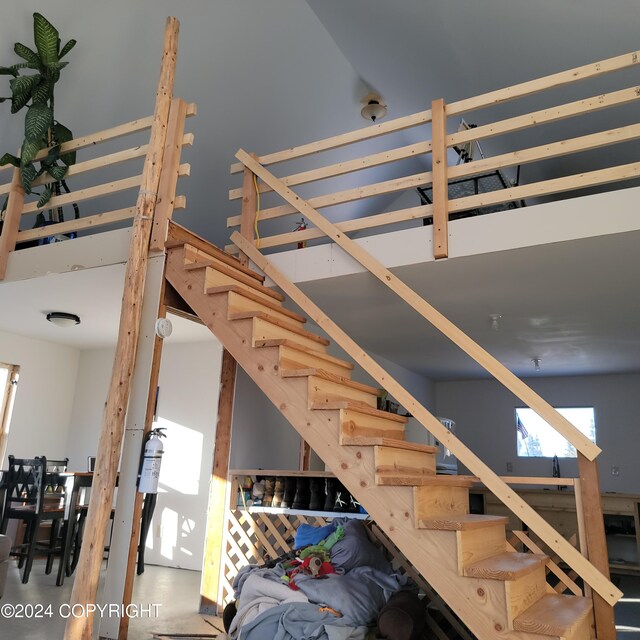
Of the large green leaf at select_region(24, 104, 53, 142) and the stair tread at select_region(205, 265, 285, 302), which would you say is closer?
the stair tread at select_region(205, 265, 285, 302)

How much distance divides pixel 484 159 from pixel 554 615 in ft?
8.07

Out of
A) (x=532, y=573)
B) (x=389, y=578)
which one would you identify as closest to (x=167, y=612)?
(x=389, y=578)

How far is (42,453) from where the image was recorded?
20.2 feet

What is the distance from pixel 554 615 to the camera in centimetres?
220

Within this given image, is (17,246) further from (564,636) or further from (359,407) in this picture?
(564,636)

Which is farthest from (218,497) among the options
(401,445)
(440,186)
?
(440,186)

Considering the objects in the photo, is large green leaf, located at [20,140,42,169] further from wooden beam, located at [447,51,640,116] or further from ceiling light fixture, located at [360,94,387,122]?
ceiling light fixture, located at [360,94,387,122]

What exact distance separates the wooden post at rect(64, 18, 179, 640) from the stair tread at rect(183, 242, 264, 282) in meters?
0.29

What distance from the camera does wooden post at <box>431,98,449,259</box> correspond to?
3285 millimetres

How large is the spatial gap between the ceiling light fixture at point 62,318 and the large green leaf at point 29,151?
140cm

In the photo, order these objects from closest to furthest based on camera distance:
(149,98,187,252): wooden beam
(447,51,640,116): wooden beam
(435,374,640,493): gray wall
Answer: (447,51,640,116): wooden beam → (149,98,187,252): wooden beam → (435,374,640,493): gray wall

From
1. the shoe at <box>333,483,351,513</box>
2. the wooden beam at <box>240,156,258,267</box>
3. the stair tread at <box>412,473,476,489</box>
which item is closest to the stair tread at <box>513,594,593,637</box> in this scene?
the stair tread at <box>412,473,476,489</box>

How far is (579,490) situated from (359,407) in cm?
113

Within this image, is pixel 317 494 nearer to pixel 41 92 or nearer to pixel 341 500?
pixel 341 500
